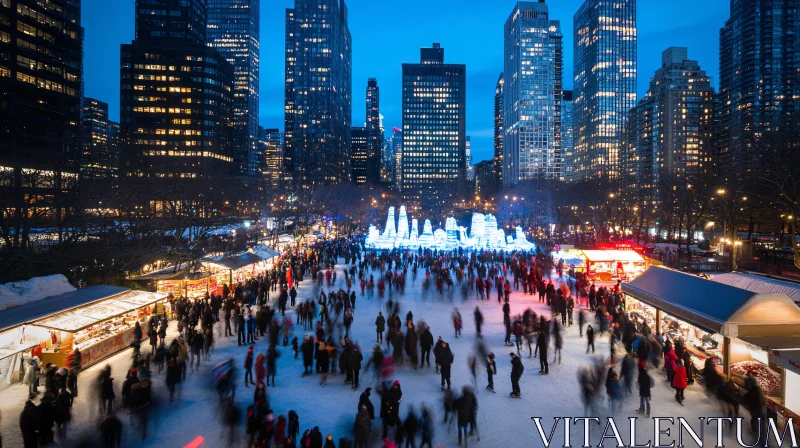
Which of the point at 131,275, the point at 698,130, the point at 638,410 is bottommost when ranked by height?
the point at 638,410

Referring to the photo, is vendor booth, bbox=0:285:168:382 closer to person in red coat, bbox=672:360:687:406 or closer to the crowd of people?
the crowd of people

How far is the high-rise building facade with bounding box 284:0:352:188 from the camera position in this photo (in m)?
148

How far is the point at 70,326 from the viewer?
1234cm

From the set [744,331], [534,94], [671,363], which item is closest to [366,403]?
[671,363]

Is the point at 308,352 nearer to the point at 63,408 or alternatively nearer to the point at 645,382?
the point at 63,408

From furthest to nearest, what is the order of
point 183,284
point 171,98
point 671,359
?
point 171,98 → point 183,284 → point 671,359

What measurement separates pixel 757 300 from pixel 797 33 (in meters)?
175

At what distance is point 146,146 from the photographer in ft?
298

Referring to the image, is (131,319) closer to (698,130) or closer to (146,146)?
(146,146)

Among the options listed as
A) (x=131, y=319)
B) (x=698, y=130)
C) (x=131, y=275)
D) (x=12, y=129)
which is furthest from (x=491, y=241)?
(x=698, y=130)

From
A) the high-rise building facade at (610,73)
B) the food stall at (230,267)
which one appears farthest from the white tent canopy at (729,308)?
the high-rise building facade at (610,73)

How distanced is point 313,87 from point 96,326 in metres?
149

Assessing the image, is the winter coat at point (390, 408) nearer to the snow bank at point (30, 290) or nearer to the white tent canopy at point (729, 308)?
the white tent canopy at point (729, 308)

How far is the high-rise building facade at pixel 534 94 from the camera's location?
16475 cm
